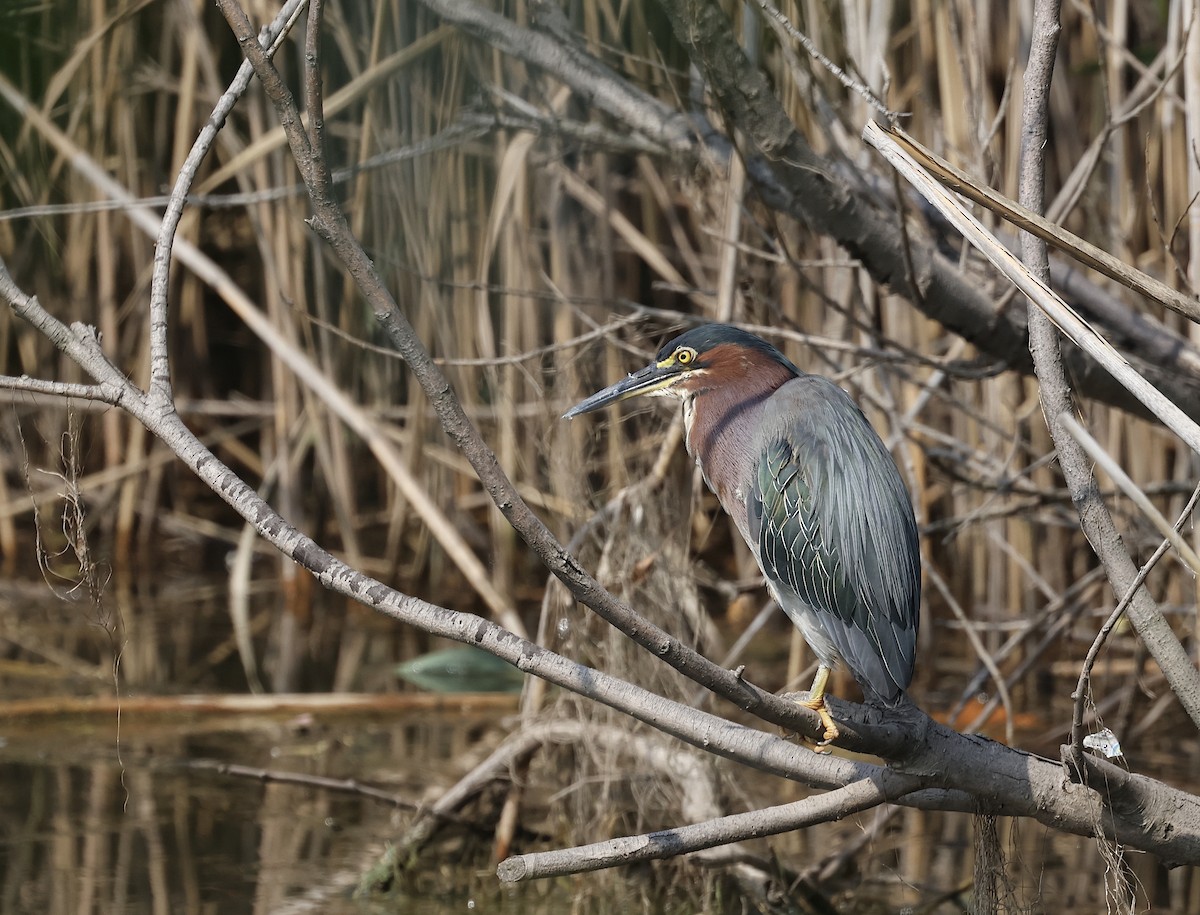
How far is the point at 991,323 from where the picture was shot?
2611 mm

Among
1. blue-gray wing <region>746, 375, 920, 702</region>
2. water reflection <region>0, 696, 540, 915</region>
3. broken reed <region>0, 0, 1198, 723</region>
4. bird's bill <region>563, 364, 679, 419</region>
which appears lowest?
water reflection <region>0, 696, 540, 915</region>

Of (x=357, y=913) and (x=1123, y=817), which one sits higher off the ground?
(x=1123, y=817)

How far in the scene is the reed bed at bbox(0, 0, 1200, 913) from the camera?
2900 mm

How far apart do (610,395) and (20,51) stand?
47.6 inches

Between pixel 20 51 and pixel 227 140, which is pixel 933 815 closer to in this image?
pixel 20 51

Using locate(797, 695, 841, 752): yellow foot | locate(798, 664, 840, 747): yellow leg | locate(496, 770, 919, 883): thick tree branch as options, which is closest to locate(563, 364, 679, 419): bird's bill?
locate(798, 664, 840, 747): yellow leg

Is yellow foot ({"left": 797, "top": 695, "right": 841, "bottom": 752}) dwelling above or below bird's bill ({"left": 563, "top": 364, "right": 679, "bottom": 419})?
below

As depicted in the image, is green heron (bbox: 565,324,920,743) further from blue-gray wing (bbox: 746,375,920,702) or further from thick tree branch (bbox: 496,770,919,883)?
thick tree branch (bbox: 496,770,919,883)

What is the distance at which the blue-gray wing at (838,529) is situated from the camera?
228 centimetres

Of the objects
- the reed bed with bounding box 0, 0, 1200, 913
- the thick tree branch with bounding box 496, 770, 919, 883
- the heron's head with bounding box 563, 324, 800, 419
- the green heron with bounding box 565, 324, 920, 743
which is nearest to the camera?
the thick tree branch with bounding box 496, 770, 919, 883

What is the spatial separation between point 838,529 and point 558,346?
87cm

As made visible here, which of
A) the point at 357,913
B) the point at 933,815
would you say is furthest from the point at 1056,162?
the point at 357,913

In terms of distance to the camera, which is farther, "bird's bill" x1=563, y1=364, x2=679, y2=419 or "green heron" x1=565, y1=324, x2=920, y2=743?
"bird's bill" x1=563, y1=364, x2=679, y2=419

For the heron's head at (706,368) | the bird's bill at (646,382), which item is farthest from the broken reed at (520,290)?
the bird's bill at (646,382)
